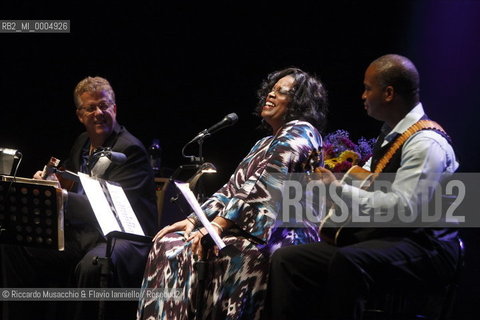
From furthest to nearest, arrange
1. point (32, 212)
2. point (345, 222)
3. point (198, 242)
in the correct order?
point (32, 212)
point (198, 242)
point (345, 222)

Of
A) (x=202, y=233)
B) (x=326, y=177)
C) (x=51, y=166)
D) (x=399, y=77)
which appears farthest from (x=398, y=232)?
(x=51, y=166)

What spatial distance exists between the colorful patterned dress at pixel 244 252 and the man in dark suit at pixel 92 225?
0.50 meters

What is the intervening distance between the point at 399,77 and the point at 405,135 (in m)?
0.30

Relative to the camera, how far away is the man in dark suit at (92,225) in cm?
423

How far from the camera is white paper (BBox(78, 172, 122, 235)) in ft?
11.3

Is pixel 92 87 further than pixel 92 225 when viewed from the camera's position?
Yes

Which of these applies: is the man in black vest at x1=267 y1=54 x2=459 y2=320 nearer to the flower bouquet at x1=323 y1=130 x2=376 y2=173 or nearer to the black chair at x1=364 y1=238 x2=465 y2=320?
the black chair at x1=364 y1=238 x2=465 y2=320

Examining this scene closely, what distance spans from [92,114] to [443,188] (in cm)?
251

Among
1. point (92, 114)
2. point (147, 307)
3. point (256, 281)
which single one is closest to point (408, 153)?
point (256, 281)

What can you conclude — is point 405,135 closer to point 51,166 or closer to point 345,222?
point 345,222

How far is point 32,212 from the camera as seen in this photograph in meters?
3.78

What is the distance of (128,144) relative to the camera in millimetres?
4480

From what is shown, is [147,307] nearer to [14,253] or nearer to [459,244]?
[14,253]

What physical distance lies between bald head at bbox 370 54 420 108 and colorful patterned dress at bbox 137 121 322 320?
590 mm
